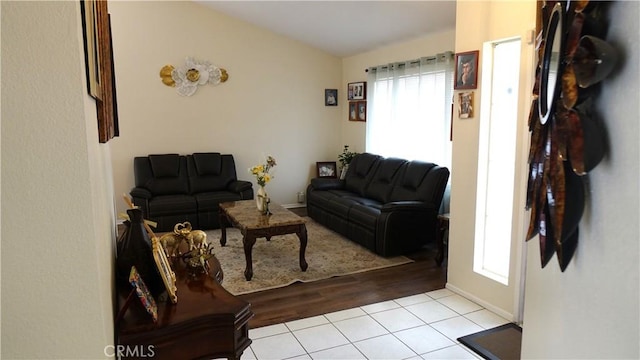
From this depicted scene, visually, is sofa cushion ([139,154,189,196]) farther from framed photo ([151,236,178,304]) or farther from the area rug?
framed photo ([151,236,178,304])

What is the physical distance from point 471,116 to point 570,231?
7.98ft

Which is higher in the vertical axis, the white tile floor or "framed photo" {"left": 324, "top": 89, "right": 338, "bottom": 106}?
"framed photo" {"left": 324, "top": 89, "right": 338, "bottom": 106}

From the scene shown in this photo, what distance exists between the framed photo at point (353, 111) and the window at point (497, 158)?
353 centimetres

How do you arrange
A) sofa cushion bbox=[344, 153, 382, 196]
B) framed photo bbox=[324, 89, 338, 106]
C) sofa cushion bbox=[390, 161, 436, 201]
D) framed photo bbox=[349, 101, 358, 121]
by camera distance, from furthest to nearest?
1. framed photo bbox=[324, 89, 338, 106]
2. framed photo bbox=[349, 101, 358, 121]
3. sofa cushion bbox=[344, 153, 382, 196]
4. sofa cushion bbox=[390, 161, 436, 201]

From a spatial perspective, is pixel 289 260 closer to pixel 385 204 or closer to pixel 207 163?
pixel 385 204

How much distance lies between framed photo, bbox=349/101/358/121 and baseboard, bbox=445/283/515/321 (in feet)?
11.7

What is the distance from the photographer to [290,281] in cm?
385

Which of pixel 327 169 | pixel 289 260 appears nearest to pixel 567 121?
pixel 289 260

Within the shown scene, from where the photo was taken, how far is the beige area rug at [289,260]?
12.7 ft

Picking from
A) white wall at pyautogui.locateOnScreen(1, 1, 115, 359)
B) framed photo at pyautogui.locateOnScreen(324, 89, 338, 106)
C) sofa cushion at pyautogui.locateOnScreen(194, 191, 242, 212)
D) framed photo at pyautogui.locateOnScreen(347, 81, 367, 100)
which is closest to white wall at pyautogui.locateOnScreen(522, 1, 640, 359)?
white wall at pyautogui.locateOnScreen(1, 1, 115, 359)

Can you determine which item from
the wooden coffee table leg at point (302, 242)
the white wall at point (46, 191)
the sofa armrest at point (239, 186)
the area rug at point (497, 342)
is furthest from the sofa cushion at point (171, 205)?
the white wall at point (46, 191)

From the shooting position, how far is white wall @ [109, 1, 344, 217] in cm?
570

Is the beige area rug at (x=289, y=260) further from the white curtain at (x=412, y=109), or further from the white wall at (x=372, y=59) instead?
the white wall at (x=372, y=59)

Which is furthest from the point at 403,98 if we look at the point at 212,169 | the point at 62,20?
the point at 62,20
